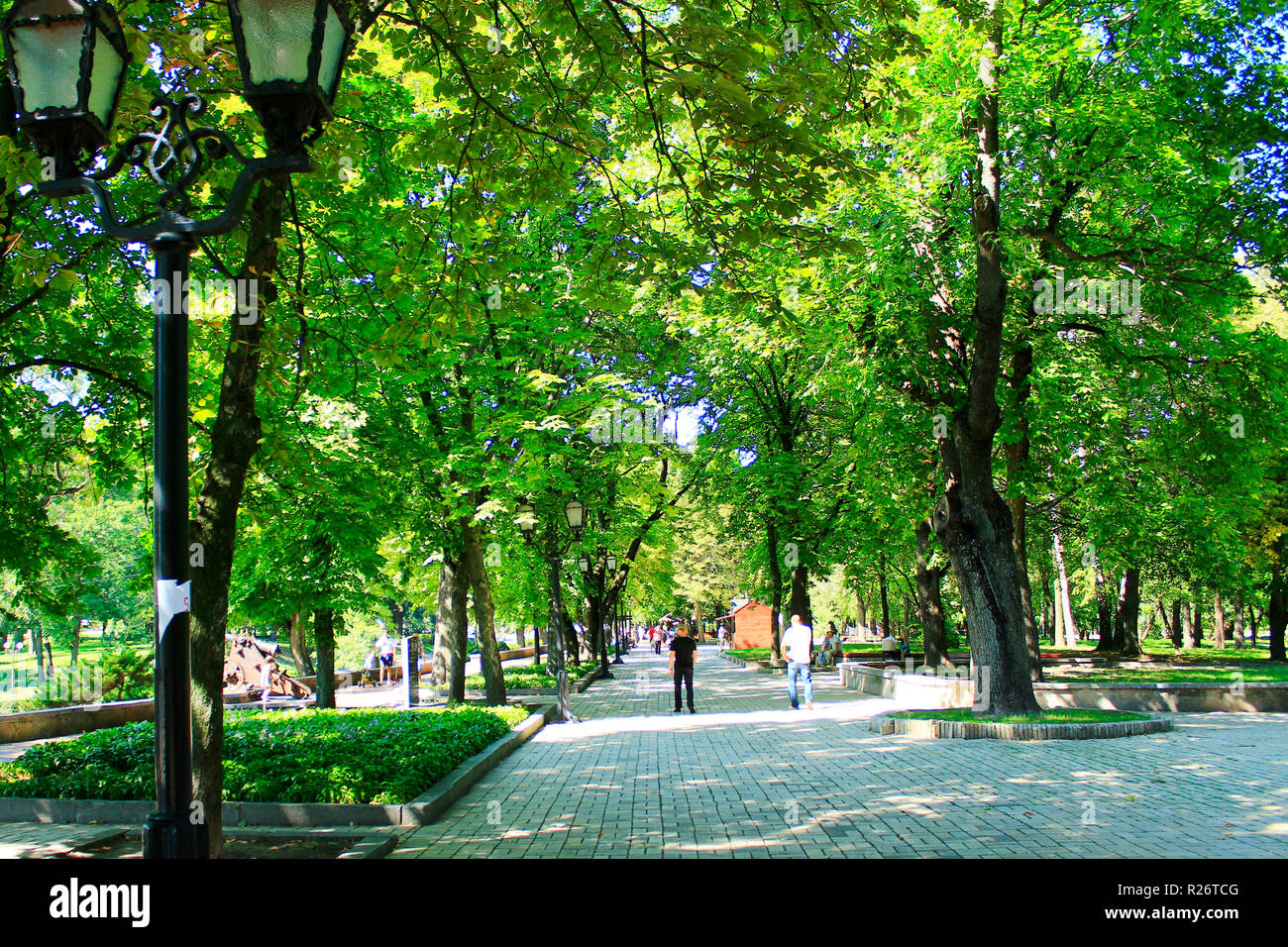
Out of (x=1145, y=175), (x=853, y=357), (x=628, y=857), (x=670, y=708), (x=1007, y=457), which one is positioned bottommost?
(x=670, y=708)

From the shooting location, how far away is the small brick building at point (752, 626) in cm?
6519

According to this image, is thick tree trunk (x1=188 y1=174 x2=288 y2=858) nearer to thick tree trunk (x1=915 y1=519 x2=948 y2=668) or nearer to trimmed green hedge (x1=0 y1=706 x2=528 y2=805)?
trimmed green hedge (x1=0 y1=706 x2=528 y2=805)

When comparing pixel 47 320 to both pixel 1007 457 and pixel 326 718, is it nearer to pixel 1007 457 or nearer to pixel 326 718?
pixel 326 718

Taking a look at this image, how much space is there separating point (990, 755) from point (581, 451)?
16.0 m

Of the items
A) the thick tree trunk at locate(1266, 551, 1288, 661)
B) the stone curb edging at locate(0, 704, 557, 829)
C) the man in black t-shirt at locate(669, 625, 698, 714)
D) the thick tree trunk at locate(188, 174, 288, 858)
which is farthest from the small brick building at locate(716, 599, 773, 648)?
the thick tree trunk at locate(188, 174, 288, 858)

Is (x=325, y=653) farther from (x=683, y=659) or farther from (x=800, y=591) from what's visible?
(x=800, y=591)

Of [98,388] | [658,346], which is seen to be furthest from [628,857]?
[658,346]

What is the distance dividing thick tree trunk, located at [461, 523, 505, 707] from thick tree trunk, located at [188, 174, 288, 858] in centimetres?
1210

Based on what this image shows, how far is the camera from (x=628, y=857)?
21.5 ft

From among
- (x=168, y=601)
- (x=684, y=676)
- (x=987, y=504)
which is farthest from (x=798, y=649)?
(x=168, y=601)

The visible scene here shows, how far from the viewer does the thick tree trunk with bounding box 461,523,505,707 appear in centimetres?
1853

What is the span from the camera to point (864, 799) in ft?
28.5

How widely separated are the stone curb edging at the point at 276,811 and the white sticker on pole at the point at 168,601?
459cm

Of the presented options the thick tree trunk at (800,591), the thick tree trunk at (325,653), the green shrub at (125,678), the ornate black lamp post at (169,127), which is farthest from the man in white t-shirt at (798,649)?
the green shrub at (125,678)
